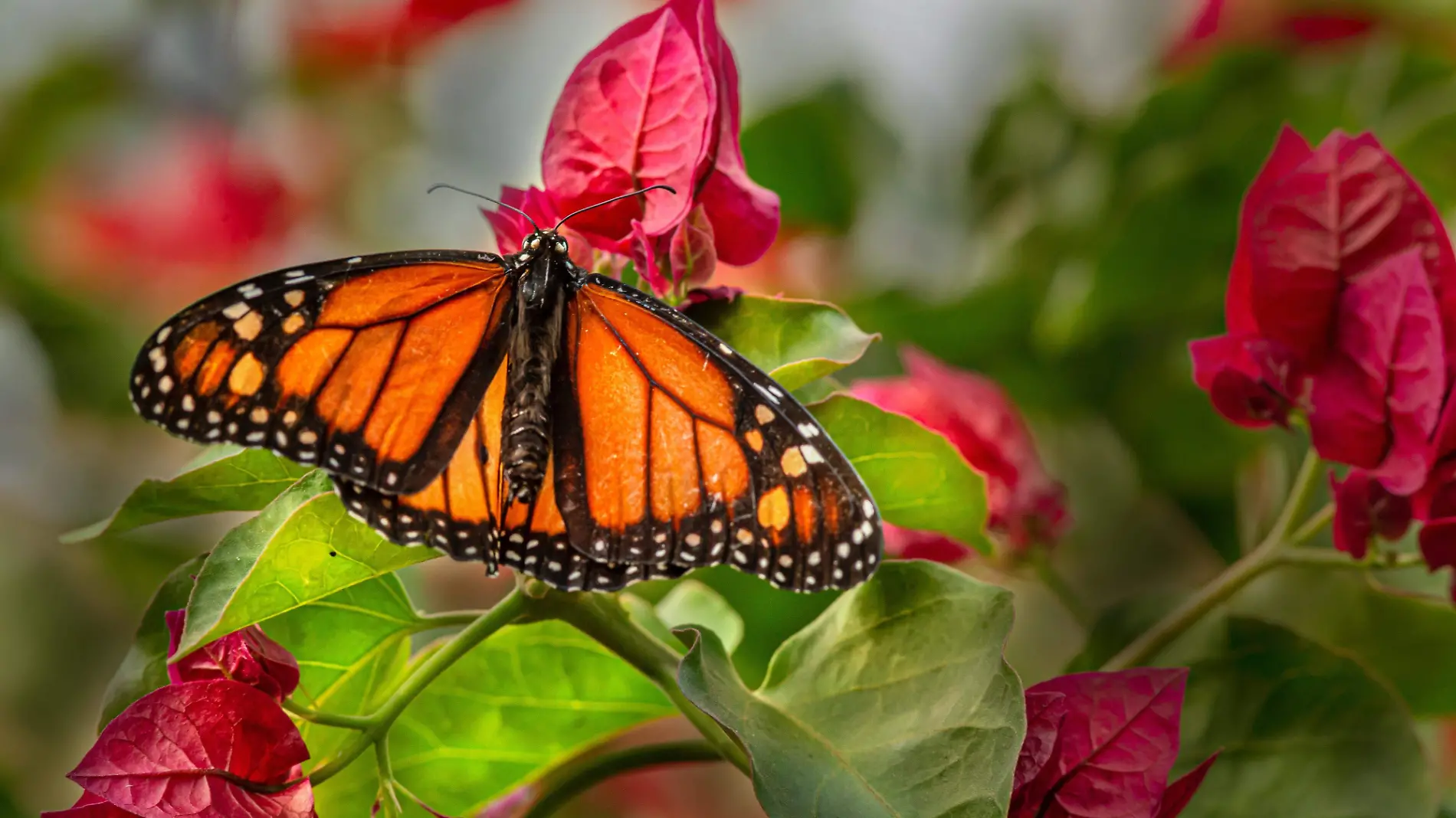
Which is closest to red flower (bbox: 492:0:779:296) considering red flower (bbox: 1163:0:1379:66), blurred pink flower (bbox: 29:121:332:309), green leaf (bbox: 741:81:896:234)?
green leaf (bbox: 741:81:896:234)

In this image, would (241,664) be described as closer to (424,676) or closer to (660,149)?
(424,676)

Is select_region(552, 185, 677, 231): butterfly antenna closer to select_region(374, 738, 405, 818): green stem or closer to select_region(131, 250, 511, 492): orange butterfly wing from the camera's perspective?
select_region(131, 250, 511, 492): orange butterfly wing

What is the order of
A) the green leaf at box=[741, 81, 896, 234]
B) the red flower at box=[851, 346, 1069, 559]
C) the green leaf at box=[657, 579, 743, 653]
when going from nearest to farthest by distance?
the green leaf at box=[657, 579, 743, 653], the red flower at box=[851, 346, 1069, 559], the green leaf at box=[741, 81, 896, 234]

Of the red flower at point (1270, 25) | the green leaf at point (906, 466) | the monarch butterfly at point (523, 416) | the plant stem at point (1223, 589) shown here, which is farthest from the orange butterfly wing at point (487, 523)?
the red flower at point (1270, 25)

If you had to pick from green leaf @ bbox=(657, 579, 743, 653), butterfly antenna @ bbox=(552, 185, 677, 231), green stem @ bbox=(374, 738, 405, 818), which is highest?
butterfly antenna @ bbox=(552, 185, 677, 231)

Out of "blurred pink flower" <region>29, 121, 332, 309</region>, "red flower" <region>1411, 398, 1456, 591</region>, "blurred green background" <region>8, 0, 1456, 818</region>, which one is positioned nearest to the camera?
"red flower" <region>1411, 398, 1456, 591</region>

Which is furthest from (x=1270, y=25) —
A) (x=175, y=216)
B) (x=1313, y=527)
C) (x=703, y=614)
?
(x=175, y=216)
